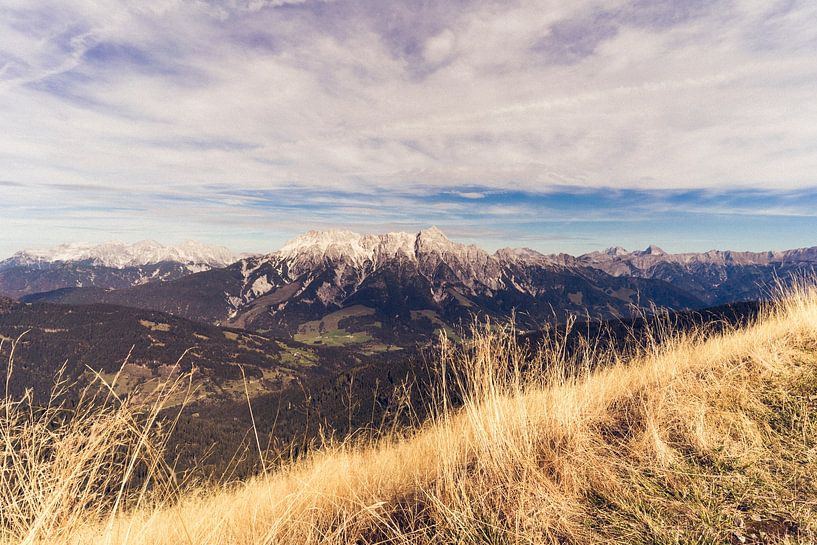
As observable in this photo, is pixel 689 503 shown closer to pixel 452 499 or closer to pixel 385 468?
pixel 452 499

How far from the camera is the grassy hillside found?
293 centimetres

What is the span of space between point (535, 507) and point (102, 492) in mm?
4722

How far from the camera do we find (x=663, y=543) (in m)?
2.58

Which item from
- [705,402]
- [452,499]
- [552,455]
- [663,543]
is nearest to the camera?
[663,543]

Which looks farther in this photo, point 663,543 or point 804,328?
point 804,328


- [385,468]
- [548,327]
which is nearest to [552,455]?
[385,468]

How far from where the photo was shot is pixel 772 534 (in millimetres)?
2613

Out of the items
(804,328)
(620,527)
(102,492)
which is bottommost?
(102,492)

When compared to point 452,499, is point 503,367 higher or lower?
higher

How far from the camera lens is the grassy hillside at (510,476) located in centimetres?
293

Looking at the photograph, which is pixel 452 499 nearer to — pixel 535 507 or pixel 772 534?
pixel 535 507

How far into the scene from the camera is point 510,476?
3.71 meters

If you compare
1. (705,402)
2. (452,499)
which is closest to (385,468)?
(452,499)

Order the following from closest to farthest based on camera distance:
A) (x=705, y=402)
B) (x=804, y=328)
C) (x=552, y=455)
Answer: (x=552, y=455) → (x=705, y=402) → (x=804, y=328)
